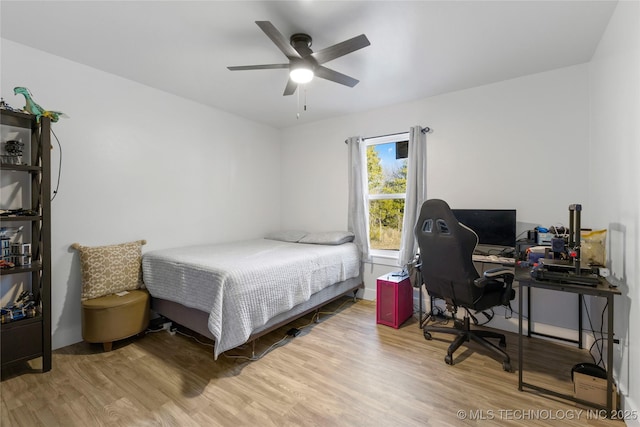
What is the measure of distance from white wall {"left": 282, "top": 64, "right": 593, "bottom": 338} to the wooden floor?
3.72 feet

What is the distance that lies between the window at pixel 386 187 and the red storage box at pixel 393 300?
2.61 feet

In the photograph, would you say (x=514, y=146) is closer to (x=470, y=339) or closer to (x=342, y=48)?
(x=470, y=339)

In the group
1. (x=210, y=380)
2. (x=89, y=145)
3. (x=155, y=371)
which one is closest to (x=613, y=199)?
(x=210, y=380)

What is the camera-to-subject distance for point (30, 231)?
233 cm

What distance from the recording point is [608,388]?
1.65 meters

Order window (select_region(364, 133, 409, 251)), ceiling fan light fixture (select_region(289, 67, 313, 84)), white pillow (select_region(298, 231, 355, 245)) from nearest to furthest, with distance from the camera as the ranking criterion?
ceiling fan light fixture (select_region(289, 67, 313, 84)), white pillow (select_region(298, 231, 355, 245)), window (select_region(364, 133, 409, 251))

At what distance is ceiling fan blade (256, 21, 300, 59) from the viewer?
1.65 meters

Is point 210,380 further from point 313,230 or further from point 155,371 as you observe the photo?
point 313,230

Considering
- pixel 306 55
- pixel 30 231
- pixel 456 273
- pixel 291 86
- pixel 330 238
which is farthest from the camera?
pixel 330 238

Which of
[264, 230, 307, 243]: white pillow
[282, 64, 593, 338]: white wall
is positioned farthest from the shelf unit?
[282, 64, 593, 338]: white wall

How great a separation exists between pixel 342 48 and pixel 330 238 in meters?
2.24

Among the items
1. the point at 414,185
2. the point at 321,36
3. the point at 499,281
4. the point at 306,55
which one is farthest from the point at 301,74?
the point at 499,281

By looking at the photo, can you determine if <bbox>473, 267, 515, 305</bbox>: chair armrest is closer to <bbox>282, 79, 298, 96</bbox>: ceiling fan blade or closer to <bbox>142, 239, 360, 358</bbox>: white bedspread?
<bbox>142, 239, 360, 358</bbox>: white bedspread

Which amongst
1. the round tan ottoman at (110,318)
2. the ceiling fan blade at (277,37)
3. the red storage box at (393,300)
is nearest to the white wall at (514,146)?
the red storage box at (393,300)
